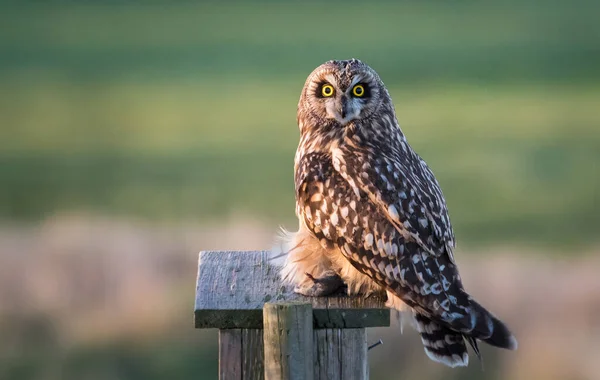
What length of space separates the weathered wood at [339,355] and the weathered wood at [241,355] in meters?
0.17

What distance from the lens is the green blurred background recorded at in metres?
8.37

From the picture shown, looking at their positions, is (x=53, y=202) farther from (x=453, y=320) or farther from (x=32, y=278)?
(x=453, y=320)

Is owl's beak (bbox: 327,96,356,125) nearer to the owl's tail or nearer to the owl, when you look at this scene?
the owl

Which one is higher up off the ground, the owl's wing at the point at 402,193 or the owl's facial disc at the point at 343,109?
the owl's facial disc at the point at 343,109

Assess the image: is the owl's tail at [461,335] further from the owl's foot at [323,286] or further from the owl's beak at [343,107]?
the owl's beak at [343,107]

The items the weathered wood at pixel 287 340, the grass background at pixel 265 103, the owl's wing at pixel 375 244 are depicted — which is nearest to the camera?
the weathered wood at pixel 287 340

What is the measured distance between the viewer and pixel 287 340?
3732 mm

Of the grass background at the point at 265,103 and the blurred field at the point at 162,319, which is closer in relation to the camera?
the blurred field at the point at 162,319

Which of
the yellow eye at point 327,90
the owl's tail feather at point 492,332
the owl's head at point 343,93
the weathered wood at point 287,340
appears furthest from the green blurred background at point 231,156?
the weathered wood at point 287,340

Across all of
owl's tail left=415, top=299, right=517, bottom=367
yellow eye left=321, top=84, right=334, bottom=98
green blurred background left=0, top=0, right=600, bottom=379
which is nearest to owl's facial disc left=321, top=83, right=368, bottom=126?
yellow eye left=321, top=84, right=334, bottom=98

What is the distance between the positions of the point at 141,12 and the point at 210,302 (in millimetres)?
18848

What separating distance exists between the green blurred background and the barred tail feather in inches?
106

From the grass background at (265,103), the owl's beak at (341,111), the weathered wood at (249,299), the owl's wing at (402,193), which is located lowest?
the weathered wood at (249,299)

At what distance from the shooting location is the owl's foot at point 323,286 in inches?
172
